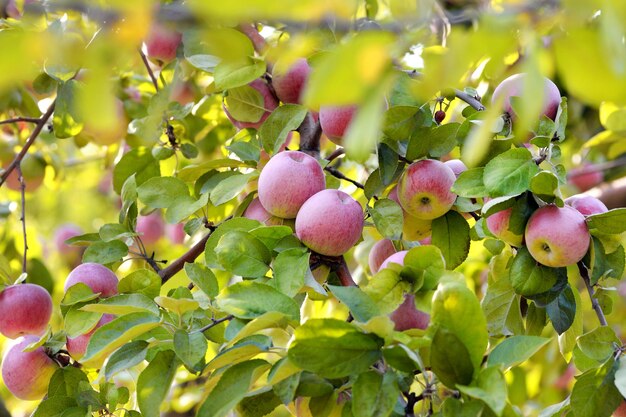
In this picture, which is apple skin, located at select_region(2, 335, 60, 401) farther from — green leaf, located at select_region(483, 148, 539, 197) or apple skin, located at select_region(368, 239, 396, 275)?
green leaf, located at select_region(483, 148, 539, 197)

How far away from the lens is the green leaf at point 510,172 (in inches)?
33.6

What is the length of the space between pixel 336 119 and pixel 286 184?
0.38ft

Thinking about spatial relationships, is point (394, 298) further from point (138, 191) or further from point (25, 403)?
point (25, 403)

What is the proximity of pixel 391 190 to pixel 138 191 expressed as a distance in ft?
1.10

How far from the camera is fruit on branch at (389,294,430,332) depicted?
86cm

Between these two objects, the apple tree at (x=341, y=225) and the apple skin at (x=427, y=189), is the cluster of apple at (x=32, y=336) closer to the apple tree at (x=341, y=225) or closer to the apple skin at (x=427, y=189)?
the apple tree at (x=341, y=225)

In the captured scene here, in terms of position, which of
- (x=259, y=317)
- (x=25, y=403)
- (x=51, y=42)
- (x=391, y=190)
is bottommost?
(x=25, y=403)

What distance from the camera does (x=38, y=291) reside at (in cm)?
119

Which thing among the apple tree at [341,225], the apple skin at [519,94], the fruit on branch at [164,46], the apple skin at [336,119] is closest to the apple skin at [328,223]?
the apple tree at [341,225]

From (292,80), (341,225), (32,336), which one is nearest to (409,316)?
(341,225)

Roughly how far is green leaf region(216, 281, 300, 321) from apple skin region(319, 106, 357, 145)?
28 centimetres

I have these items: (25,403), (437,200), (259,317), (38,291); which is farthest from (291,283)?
(25,403)

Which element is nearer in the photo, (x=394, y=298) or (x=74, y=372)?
(x=394, y=298)

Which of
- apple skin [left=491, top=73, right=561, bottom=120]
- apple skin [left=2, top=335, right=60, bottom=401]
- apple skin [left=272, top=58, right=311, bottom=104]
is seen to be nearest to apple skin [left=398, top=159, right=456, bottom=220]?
apple skin [left=491, top=73, right=561, bottom=120]
